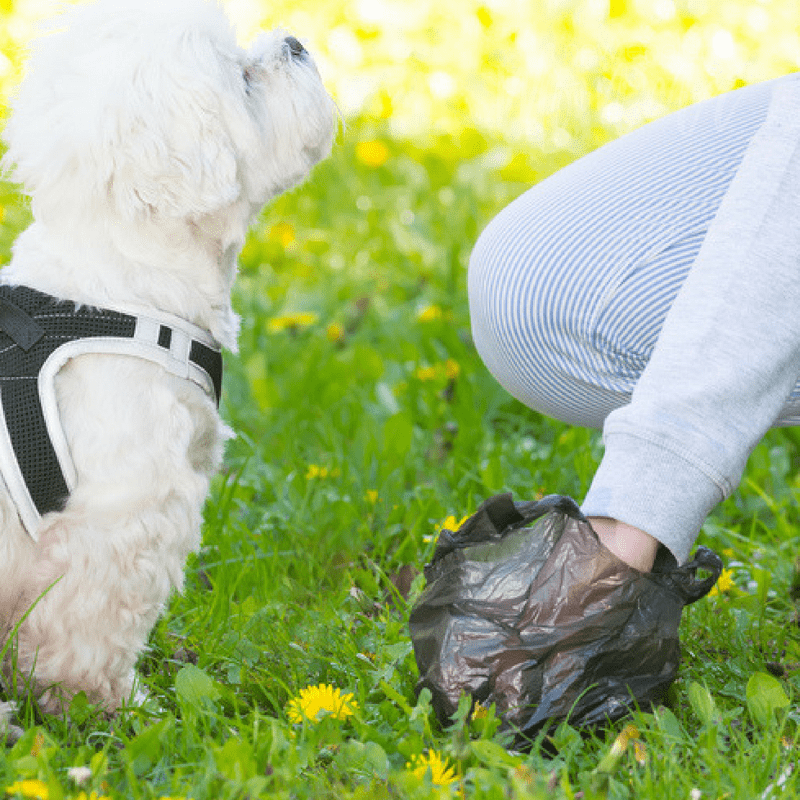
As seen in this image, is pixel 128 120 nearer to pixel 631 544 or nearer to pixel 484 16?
pixel 631 544

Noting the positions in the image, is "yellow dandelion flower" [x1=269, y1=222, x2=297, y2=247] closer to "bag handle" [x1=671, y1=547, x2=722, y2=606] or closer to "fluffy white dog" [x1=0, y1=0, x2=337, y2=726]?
"fluffy white dog" [x1=0, y1=0, x2=337, y2=726]

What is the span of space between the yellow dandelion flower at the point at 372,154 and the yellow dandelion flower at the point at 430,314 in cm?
144

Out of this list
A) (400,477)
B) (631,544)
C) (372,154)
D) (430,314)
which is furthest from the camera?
(372,154)

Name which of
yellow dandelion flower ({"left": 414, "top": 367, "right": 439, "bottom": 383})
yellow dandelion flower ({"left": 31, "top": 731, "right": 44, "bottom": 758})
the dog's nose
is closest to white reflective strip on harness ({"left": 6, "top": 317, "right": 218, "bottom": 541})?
yellow dandelion flower ({"left": 31, "top": 731, "right": 44, "bottom": 758})

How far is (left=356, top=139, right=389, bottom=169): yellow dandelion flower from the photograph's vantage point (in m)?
4.74

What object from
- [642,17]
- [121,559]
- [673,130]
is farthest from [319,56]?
[121,559]

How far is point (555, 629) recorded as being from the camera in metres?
1.63

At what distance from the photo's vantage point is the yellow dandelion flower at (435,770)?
1.49 metres

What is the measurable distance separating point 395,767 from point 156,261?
3.00ft

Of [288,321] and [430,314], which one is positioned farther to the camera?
[288,321]

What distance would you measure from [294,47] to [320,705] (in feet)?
3.91

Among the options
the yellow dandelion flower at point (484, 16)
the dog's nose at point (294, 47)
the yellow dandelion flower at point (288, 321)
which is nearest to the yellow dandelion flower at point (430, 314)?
the yellow dandelion flower at point (288, 321)

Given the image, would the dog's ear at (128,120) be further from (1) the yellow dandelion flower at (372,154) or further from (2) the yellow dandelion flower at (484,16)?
(2) the yellow dandelion flower at (484,16)

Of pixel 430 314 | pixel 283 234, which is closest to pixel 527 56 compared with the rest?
pixel 283 234
